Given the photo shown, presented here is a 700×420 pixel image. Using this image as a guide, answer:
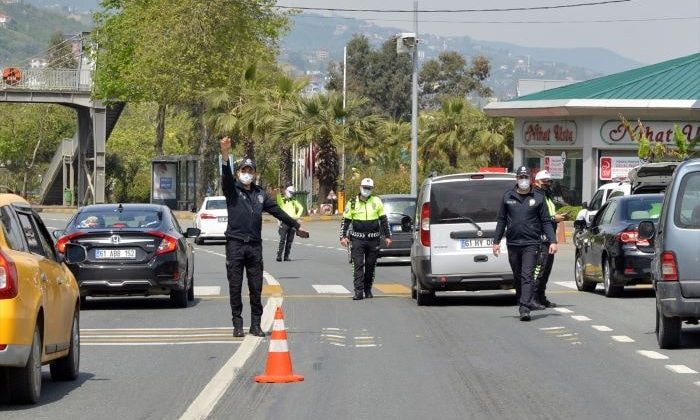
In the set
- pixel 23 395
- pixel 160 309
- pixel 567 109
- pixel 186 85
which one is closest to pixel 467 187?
pixel 160 309

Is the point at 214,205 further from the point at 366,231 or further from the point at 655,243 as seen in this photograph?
the point at 655,243

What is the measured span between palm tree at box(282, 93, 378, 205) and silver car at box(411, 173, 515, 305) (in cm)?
4764

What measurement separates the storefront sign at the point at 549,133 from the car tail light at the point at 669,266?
44.8m

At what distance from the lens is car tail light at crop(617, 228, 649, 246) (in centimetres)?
2272

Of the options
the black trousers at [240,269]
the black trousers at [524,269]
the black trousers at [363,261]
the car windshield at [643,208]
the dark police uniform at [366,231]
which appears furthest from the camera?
the dark police uniform at [366,231]

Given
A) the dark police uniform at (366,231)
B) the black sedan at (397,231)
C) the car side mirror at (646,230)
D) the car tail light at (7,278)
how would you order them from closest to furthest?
the car tail light at (7,278)
the car side mirror at (646,230)
the dark police uniform at (366,231)
the black sedan at (397,231)

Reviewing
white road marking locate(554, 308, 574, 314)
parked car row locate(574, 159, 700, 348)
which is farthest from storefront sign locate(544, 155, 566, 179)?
white road marking locate(554, 308, 574, 314)

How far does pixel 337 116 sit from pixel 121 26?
2015 centimetres

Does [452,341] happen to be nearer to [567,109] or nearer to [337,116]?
[567,109]

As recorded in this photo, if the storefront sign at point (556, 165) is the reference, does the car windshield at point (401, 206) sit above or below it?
below

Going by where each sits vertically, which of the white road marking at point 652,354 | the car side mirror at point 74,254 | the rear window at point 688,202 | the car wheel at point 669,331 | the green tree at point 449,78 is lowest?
the white road marking at point 652,354

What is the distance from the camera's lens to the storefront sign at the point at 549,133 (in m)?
59.7

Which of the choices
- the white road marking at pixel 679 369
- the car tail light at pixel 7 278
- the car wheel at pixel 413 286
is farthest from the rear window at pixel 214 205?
the car tail light at pixel 7 278

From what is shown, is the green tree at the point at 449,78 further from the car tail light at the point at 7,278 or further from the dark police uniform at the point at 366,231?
the car tail light at the point at 7,278
